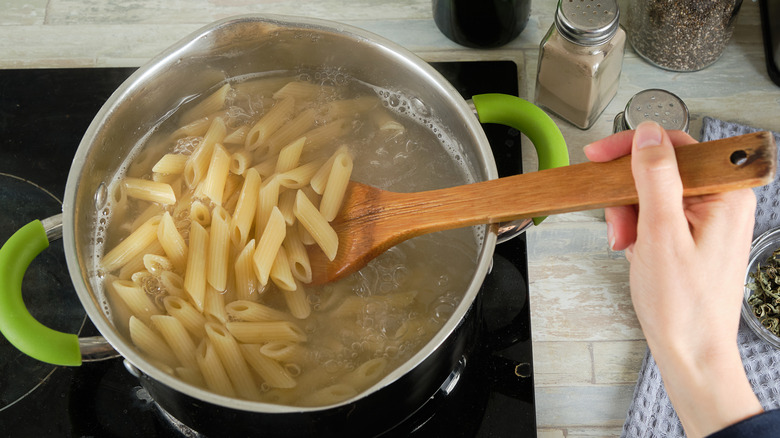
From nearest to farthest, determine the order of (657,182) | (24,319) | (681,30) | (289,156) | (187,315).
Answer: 1. (657,182)
2. (24,319)
3. (187,315)
4. (289,156)
5. (681,30)

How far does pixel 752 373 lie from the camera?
108 cm

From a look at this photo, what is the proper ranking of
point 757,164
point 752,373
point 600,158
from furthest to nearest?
point 752,373
point 600,158
point 757,164

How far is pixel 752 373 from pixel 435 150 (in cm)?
58

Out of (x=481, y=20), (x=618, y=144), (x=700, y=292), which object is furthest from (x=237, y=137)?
(x=700, y=292)

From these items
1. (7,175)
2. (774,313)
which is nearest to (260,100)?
(7,175)

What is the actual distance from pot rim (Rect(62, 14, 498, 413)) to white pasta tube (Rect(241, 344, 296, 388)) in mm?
150

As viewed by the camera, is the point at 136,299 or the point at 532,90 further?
the point at 532,90

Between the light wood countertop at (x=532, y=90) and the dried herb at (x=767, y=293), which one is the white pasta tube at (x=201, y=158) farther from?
the dried herb at (x=767, y=293)

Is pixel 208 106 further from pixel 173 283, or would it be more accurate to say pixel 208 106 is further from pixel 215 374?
pixel 215 374

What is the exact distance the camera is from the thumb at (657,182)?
797mm

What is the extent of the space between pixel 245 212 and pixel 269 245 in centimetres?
7

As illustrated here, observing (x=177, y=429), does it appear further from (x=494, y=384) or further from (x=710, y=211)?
(x=710, y=211)

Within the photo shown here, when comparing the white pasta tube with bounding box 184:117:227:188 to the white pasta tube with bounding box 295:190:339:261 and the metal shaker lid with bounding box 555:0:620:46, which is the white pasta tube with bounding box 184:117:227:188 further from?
the metal shaker lid with bounding box 555:0:620:46

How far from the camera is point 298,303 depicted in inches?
41.3
